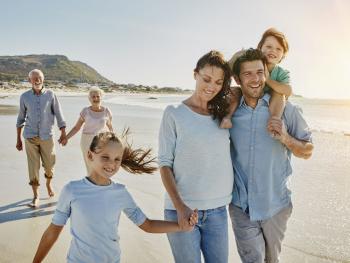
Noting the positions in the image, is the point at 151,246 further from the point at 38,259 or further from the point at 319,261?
the point at 38,259

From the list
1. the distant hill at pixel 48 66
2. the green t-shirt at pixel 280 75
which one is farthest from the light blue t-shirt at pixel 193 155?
the distant hill at pixel 48 66

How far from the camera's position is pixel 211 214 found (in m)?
2.96

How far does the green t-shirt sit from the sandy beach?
6.98ft

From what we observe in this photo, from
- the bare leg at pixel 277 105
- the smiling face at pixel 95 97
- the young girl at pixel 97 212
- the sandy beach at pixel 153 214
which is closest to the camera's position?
the young girl at pixel 97 212

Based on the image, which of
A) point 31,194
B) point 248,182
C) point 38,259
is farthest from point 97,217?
point 31,194

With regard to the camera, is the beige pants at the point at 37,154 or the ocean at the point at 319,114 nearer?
the beige pants at the point at 37,154

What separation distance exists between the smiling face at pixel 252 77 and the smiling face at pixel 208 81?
0.79 ft

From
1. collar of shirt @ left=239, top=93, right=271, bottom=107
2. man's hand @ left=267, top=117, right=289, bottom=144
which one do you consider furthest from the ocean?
man's hand @ left=267, top=117, right=289, bottom=144

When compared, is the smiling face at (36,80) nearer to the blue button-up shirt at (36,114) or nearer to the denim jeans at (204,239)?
the blue button-up shirt at (36,114)

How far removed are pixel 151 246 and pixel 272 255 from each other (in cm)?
197

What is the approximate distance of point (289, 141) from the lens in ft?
9.84

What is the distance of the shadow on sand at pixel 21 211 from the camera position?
5766 millimetres

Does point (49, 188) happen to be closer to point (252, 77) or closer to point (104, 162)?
point (104, 162)

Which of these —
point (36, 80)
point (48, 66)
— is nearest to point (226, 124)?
point (36, 80)
